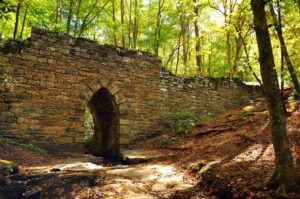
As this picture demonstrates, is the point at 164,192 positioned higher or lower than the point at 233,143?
lower

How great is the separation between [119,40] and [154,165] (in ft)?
55.0

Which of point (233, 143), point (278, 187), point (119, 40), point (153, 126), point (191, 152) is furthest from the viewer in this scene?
point (119, 40)

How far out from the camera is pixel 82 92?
474 inches

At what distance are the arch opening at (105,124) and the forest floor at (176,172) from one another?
1932 mm

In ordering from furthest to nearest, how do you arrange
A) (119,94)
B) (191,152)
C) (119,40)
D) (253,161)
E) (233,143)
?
1. (119,40)
2. (119,94)
3. (191,152)
4. (233,143)
5. (253,161)

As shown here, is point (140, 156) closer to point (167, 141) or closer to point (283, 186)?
point (167, 141)

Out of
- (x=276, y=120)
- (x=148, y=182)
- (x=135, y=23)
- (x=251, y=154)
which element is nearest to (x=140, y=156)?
(x=148, y=182)

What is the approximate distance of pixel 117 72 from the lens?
13156 millimetres

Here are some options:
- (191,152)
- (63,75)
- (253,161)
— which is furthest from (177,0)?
(253,161)

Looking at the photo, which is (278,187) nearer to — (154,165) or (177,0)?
(154,165)

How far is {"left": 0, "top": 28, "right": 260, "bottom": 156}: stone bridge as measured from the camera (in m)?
10.7

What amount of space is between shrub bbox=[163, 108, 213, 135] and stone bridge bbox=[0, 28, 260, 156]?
315 mm

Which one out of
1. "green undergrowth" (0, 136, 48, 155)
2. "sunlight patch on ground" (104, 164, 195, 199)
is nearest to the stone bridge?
"green undergrowth" (0, 136, 48, 155)

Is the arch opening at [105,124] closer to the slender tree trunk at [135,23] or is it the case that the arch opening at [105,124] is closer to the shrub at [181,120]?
the shrub at [181,120]
